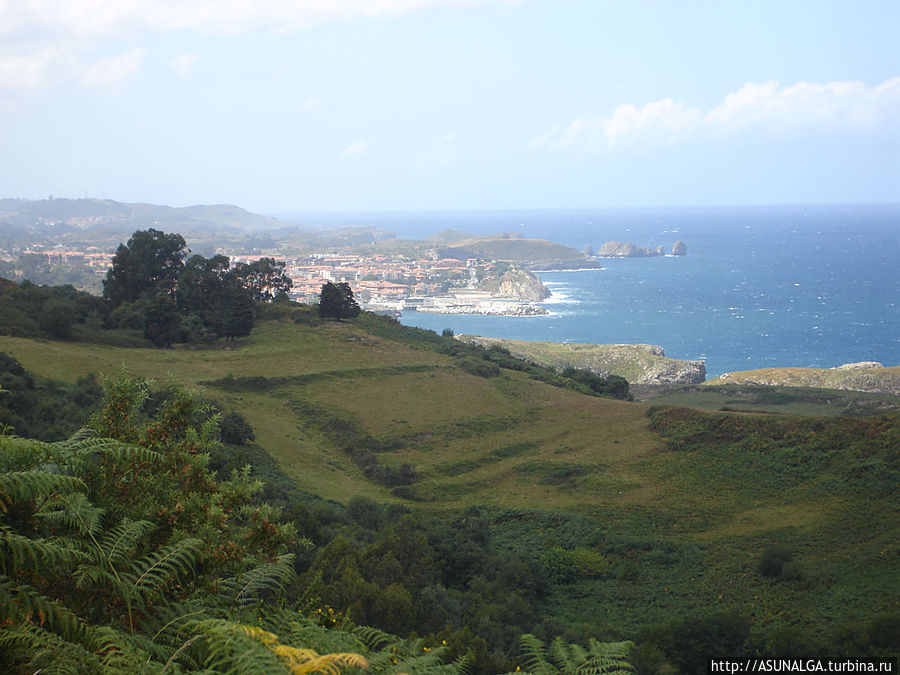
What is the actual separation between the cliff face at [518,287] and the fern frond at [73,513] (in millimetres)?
118804

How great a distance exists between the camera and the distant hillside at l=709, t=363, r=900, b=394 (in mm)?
53594

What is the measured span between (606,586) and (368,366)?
23.5 meters

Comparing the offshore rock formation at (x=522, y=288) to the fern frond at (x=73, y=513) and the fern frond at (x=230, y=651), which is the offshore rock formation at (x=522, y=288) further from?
the fern frond at (x=230, y=651)

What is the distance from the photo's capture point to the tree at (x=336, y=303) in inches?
1832

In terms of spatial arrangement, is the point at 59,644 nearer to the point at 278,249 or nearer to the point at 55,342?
the point at 55,342

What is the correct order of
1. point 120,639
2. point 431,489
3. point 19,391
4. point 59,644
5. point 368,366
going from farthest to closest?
point 368,366 < point 431,489 < point 19,391 < point 120,639 < point 59,644

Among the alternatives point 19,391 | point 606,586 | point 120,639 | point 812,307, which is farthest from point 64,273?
point 812,307

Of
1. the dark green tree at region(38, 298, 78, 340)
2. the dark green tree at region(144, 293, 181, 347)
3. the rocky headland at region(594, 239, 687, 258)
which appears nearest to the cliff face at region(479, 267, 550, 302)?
the rocky headland at region(594, 239, 687, 258)

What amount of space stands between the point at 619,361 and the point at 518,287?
5803 centimetres

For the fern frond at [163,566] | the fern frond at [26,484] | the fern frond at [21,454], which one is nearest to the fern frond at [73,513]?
the fern frond at [26,484]

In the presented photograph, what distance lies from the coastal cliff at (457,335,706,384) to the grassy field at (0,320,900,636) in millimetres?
21632

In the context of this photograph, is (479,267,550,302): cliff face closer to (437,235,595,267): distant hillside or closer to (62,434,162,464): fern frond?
(437,235,595,267): distant hillside

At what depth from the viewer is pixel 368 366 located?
123ft

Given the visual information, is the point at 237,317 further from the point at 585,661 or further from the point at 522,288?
the point at 522,288
